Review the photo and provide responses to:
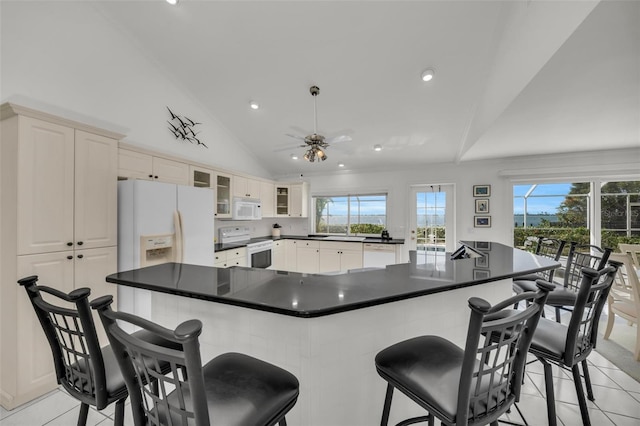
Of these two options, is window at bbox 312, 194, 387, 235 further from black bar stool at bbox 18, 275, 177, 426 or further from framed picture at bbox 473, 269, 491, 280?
black bar stool at bbox 18, 275, 177, 426

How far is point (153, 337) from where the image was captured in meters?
1.31

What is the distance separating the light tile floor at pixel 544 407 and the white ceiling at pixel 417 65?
2.40m

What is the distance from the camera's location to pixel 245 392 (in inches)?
34.5

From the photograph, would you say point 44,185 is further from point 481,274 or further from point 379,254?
point 379,254

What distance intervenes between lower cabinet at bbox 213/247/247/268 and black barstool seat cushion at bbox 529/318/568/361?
3.50 m

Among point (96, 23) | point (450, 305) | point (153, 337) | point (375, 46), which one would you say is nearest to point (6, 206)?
point (153, 337)

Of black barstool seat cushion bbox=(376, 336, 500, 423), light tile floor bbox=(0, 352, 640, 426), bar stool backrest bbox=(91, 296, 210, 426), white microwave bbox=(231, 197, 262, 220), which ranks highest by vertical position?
white microwave bbox=(231, 197, 262, 220)

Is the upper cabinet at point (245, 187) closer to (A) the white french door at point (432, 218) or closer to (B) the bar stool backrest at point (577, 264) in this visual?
(A) the white french door at point (432, 218)

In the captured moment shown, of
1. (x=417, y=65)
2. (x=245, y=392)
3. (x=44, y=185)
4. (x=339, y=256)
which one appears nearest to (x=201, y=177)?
(x=44, y=185)

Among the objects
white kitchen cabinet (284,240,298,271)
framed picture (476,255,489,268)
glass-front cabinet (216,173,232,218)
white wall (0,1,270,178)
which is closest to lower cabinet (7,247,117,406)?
white wall (0,1,270,178)

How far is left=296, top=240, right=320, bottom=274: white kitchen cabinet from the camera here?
212 inches

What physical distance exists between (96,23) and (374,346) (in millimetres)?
4187

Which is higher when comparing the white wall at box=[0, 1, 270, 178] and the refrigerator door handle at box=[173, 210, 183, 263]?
the white wall at box=[0, 1, 270, 178]

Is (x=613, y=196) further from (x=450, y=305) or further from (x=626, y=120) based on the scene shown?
(x=450, y=305)
